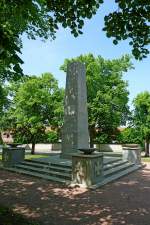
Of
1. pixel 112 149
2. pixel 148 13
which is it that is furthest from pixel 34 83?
pixel 148 13

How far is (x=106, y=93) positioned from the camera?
3331 cm

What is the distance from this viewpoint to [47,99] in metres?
32.2

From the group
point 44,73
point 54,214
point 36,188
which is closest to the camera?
point 54,214

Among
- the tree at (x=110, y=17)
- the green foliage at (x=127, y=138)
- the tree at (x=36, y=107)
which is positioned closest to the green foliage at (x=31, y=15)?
the tree at (x=110, y=17)

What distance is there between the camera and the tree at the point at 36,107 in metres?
31.8

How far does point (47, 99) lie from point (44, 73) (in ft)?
13.0

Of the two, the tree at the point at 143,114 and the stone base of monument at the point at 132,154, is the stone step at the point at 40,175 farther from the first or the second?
the tree at the point at 143,114

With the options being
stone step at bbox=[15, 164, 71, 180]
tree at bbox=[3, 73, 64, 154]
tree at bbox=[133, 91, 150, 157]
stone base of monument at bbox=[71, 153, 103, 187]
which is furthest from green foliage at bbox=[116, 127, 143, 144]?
stone base of monument at bbox=[71, 153, 103, 187]

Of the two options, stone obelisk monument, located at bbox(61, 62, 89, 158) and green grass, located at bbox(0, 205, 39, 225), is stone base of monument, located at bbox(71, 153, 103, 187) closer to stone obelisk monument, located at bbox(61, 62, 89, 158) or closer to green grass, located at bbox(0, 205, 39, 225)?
stone obelisk monument, located at bbox(61, 62, 89, 158)

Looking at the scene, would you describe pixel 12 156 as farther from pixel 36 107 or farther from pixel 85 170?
pixel 36 107

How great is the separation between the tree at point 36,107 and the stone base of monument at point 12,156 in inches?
510

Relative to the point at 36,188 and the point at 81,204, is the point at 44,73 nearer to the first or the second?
the point at 36,188

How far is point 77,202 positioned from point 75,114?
7.93 m

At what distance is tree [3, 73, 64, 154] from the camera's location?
3177cm
